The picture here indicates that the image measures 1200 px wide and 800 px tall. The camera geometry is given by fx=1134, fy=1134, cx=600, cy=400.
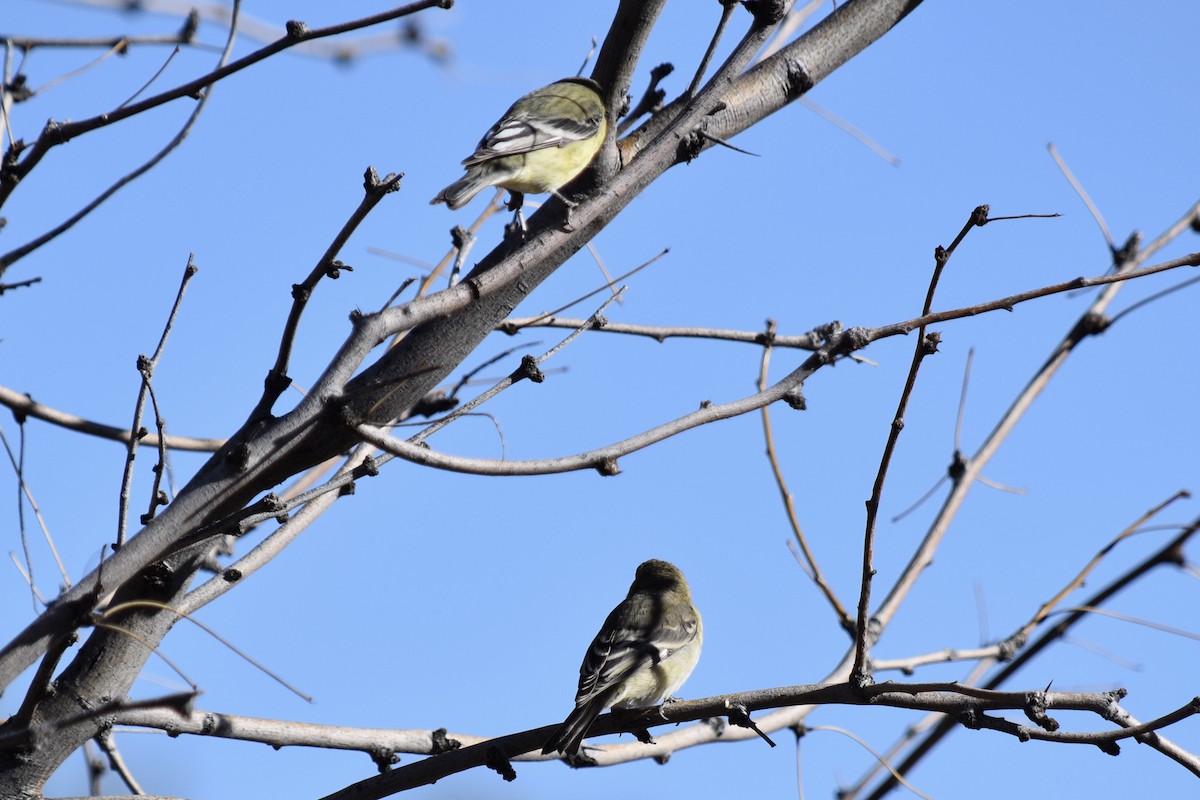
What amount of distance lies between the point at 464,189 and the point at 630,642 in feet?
8.15

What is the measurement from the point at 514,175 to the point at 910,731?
11.1ft

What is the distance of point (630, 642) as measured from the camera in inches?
231

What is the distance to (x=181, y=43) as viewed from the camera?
405 centimetres

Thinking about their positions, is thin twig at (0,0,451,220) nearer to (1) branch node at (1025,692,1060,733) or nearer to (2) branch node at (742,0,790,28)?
(2) branch node at (742,0,790,28)

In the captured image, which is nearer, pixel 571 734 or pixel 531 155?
pixel 571 734

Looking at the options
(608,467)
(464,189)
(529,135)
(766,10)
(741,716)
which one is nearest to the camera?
(741,716)

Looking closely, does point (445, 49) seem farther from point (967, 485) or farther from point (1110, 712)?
point (1110, 712)

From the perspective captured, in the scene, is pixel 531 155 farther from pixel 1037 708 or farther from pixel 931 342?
pixel 1037 708

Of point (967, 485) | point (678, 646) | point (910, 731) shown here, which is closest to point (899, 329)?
point (910, 731)

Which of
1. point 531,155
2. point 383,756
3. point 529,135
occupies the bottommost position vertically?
point 383,756

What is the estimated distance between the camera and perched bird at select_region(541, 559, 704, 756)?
5.23m

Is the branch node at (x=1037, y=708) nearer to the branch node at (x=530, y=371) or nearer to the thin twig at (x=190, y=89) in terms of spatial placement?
the branch node at (x=530, y=371)

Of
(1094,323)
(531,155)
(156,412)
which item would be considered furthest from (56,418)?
(1094,323)

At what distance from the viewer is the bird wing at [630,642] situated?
17.4ft
